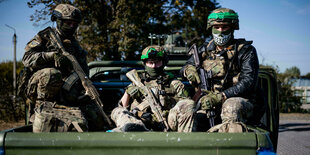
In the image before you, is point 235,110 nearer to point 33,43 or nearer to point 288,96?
point 33,43

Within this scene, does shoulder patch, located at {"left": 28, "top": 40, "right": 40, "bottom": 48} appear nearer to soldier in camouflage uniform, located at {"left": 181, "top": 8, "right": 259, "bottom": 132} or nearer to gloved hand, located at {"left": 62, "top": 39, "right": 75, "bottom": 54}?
gloved hand, located at {"left": 62, "top": 39, "right": 75, "bottom": 54}

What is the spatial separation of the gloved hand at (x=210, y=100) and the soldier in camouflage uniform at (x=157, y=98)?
213 mm

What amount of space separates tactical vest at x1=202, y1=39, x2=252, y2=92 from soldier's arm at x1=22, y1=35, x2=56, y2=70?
1869 millimetres

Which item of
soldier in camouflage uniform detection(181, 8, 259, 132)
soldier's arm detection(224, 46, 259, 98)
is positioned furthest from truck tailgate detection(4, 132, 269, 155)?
soldier's arm detection(224, 46, 259, 98)

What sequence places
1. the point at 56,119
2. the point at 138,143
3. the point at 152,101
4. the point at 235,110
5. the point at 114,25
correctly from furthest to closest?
the point at 114,25 < the point at 152,101 < the point at 235,110 < the point at 56,119 < the point at 138,143

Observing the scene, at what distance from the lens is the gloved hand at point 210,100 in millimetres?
2875

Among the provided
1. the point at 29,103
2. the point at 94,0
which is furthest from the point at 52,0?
the point at 29,103

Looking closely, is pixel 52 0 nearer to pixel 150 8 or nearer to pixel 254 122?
pixel 150 8

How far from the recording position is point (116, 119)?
2.80 meters

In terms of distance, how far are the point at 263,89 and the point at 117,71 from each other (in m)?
2.21

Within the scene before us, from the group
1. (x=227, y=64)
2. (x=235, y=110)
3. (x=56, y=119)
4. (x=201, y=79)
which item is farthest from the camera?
(x=227, y=64)

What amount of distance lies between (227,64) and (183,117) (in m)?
1.13

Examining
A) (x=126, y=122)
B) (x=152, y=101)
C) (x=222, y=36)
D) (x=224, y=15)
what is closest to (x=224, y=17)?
(x=224, y=15)

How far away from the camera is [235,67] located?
Answer: 11.1 ft
